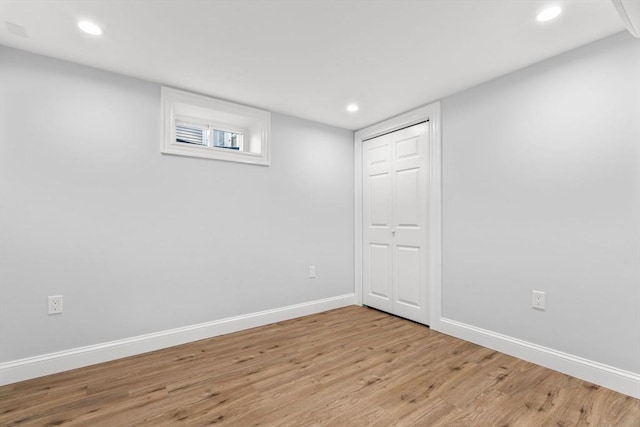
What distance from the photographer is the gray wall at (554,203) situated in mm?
1872

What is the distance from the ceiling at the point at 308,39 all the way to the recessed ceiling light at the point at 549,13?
0.10 ft

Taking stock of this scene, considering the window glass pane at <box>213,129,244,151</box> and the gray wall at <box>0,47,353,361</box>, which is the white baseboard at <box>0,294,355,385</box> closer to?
the gray wall at <box>0,47,353,361</box>

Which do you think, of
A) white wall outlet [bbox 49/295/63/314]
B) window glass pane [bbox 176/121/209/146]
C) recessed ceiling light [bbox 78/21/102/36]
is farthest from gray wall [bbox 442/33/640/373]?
white wall outlet [bbox 49/295/63/314]

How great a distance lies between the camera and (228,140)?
3.22m

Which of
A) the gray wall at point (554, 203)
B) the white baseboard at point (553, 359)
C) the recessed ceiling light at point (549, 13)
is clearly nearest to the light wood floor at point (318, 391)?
the white baseboard at point (553, 359)

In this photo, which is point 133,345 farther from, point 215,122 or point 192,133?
point 215,122

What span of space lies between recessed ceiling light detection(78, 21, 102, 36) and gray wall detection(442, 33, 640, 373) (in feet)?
9.41

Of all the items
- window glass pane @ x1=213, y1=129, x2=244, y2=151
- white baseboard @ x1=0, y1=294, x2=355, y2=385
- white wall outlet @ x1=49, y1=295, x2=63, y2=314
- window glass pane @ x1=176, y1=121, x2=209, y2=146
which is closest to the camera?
white baseboard @ x1=0, y1=294, x2=355, y2=385

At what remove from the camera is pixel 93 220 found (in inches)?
90.4

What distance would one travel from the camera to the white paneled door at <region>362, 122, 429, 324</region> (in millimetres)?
3135

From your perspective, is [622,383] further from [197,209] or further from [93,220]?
[93,220]

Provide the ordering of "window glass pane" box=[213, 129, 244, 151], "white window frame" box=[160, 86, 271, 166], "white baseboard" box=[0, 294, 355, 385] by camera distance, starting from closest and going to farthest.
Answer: "white baseboard" box=[0, 294, 355, 385]
"white window frame" box=[160, 86, 271, 166]
"window glass pane" box=[213, 129, 244, 151]

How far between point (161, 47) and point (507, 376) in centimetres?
334

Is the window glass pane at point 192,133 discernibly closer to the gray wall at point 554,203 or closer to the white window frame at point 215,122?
the white window frame at point 215,122
